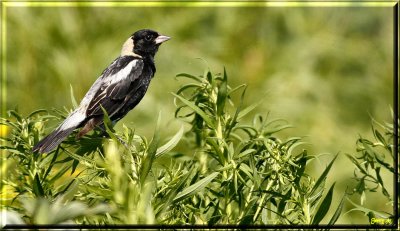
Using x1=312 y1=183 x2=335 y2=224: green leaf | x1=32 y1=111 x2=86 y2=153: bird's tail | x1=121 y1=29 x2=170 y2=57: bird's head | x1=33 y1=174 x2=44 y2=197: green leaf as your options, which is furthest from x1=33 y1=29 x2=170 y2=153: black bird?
x1=312 y1=183 x2=335 y2=224: green leaf

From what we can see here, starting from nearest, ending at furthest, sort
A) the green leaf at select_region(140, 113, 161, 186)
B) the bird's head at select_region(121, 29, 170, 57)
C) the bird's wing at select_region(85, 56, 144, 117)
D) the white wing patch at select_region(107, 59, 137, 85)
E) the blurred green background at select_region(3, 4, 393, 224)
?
the green leaf at select_region(140, 113, 161, 186)
the bird's wing at select_region(85, 56, 144, 117)
the white wing patch at select_region(107, 59, 137, 85)
the bird's head at select_region(121, 29, 170, 57)
the blurred green background at select_region(3, 4, 393, 224)

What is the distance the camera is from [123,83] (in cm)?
259

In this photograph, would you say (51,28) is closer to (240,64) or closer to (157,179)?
(240,64)

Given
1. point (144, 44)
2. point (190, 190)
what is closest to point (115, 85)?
point (144, 44)

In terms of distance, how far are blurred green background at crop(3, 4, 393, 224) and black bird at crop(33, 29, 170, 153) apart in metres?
0.19

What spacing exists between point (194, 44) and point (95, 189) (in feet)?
14.1

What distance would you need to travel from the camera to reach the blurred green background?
3.64 metres

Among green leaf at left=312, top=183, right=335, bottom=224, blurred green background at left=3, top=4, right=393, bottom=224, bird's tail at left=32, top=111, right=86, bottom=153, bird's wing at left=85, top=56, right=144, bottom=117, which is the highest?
blurred green background at left=3, top=4, right=393, bottom=224

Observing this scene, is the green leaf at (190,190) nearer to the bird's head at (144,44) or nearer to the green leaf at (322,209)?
the green leaf at (322,209)

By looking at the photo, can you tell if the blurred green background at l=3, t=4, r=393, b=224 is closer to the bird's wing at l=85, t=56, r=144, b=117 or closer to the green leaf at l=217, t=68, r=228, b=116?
the bird's wing at l=85, t=56, r=144, b=117

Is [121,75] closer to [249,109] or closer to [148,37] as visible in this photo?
[148,37]

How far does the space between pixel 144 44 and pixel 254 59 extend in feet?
10.3

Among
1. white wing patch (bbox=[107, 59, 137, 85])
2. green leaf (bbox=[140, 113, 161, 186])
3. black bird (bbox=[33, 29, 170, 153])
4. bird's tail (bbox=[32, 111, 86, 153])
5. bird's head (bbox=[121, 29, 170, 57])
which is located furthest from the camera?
bird's head (bbox=[121, 29, 170, 57])

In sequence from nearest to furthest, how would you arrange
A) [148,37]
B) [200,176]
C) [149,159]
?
1. [149,159]
2. [200,176]
3. [148,37]
